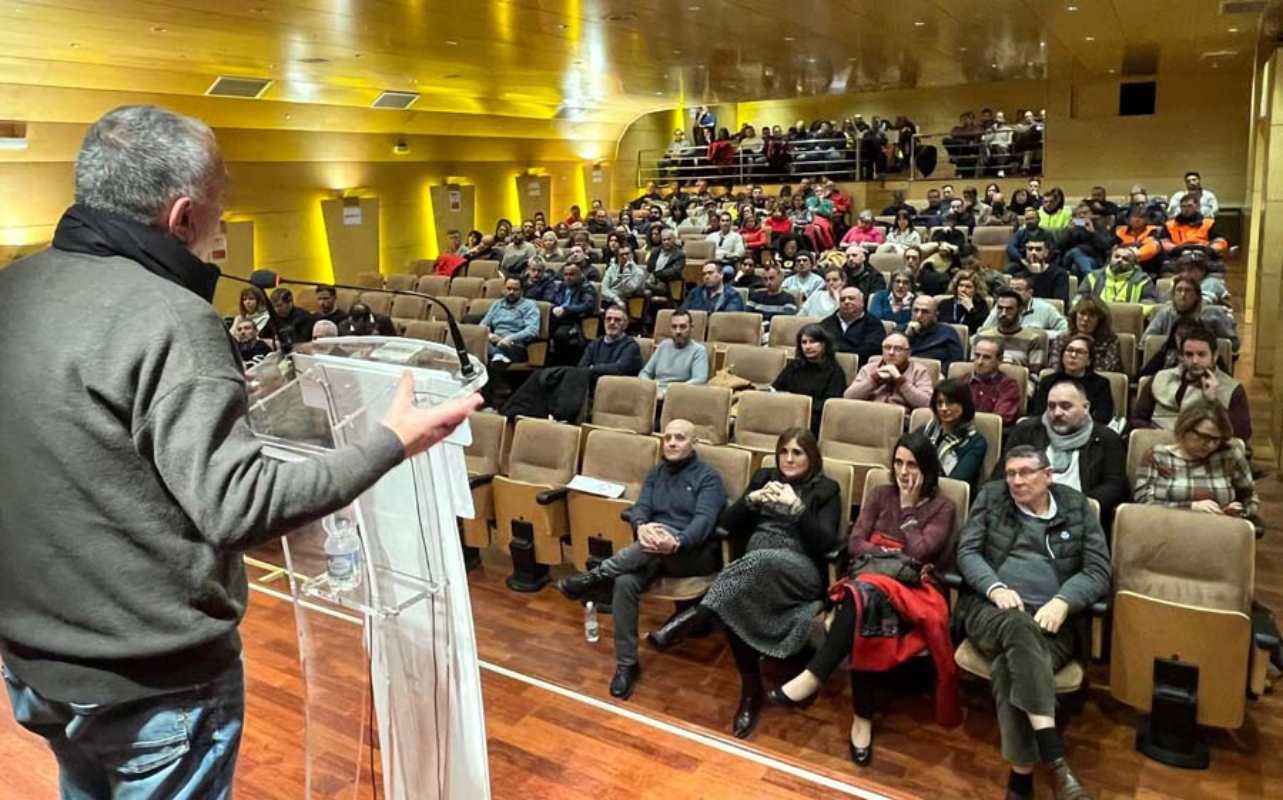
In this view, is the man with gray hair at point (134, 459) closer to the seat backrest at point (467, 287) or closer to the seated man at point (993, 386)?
the seated man at point (993, 386)

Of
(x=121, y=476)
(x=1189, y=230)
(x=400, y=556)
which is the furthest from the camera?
(x=1189, y=230)

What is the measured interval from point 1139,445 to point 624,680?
85.4 inches

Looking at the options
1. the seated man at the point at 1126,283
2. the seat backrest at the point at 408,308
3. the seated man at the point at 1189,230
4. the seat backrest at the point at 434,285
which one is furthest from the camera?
the seat backrest at the point at 434,285

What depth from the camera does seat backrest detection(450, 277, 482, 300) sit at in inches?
337

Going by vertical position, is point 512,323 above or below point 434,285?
below

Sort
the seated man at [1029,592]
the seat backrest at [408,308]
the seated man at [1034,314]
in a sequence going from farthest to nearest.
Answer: the seat backrest at [408,308] → the seated man at [1034,314] → the seated man at [1029,592]

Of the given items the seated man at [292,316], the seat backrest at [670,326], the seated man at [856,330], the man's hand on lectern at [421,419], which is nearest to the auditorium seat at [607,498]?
the seat backrest at [670,326]

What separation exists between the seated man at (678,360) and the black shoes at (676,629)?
2.19 meters

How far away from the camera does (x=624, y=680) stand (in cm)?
325

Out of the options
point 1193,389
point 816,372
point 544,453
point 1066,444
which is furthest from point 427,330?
point 1193,389

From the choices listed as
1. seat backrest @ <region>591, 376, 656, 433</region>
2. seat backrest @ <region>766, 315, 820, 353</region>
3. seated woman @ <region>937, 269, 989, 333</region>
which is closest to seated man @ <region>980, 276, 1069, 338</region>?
seated woman @ <region>937, 269, 989, 333</region>

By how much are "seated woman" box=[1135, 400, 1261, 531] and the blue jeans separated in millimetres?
3078

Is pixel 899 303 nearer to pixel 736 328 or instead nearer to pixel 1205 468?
pixel 736 328

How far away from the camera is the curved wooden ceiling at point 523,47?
6.50m
